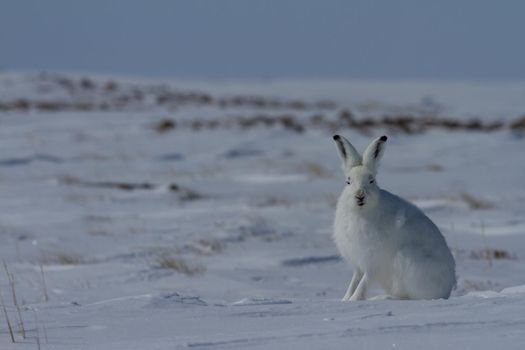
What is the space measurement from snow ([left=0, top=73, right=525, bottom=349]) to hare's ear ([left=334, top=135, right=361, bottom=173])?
787mm

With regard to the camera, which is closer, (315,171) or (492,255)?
(492,255)

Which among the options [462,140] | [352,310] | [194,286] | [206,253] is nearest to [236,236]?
[206,253]

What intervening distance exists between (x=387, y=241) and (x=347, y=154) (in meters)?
0.54

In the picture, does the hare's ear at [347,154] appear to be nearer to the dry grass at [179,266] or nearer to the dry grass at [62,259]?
the dry grass at [179,266]

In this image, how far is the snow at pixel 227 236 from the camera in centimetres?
435

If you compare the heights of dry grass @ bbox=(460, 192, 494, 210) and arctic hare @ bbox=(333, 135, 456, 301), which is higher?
arctic hare @ bbox=(333, 135, 456, 301)

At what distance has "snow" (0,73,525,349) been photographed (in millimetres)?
4352

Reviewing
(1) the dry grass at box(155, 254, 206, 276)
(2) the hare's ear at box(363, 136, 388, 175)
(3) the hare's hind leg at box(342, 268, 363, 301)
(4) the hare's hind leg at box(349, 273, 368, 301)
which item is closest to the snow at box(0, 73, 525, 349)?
(1) the dry grass at box(155, 254, 206, 276)

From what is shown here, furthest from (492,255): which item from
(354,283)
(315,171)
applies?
(315,171)

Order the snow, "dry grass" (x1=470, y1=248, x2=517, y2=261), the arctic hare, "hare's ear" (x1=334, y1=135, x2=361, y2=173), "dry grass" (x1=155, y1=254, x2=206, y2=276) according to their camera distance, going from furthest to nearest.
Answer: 1. "dry grass" (x1=470, y1=248, x2=517, y2=261)
2. "dry grass" (x1=155, y1=254, x2=206, y2=276)
3. "hare's ear" (x1=334, y1=135, x2=361, y2=173)
4. the arctic hare
5. the snow

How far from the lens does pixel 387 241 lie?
559cm

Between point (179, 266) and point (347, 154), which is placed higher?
point (347, 154)

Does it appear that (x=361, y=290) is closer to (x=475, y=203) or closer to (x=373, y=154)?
(x=373, y=154)

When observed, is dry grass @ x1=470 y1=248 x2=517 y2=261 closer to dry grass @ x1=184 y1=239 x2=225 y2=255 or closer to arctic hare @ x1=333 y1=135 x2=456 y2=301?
dry grass @ x1=184 y1=239 x2=225 y2=255
